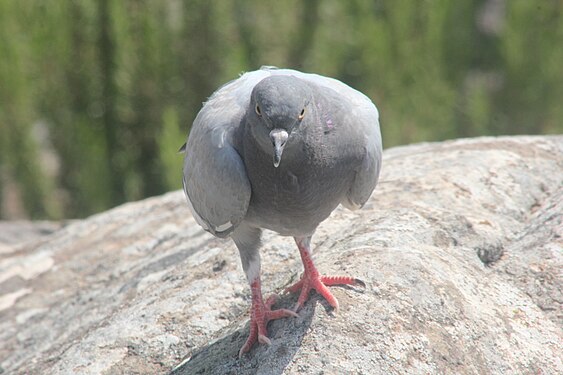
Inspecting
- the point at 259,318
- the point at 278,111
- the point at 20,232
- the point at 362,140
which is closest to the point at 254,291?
the point at 259,318

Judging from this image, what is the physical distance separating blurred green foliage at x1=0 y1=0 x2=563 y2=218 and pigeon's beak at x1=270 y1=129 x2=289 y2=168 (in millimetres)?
6034

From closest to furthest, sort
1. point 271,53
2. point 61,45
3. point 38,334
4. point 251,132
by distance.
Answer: point 251,132 < point 38,334 < point 61,45 < point 271,53

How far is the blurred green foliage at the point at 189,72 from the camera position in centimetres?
902

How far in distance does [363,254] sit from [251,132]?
0.97 metres

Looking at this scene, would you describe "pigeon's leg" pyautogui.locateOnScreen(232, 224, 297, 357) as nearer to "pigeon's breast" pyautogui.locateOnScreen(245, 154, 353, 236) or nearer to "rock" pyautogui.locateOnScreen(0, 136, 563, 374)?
"rock" pyautogui.locateOnScreen(0, 136, 563, 374)

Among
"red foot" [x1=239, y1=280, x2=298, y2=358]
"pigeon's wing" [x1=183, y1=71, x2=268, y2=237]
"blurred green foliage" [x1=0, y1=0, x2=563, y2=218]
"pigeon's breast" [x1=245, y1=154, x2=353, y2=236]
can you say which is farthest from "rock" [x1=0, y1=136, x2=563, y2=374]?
"blurred green foliage" [x1=0, y1=0, x2=563, y2=218]

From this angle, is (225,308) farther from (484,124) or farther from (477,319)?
(484,124)

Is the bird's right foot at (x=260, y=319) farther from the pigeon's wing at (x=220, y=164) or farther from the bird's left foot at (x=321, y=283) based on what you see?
the pigeon's wing at (x=220, y=164)

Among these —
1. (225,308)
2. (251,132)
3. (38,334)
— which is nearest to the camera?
(251,132)

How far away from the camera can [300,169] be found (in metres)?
3.39

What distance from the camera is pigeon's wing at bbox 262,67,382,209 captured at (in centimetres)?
362

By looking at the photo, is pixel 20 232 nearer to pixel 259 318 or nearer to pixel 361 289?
pixel 259 318

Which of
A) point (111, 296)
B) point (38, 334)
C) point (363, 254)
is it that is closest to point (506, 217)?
point (363, 254)

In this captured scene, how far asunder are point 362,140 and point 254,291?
0.98 metres
